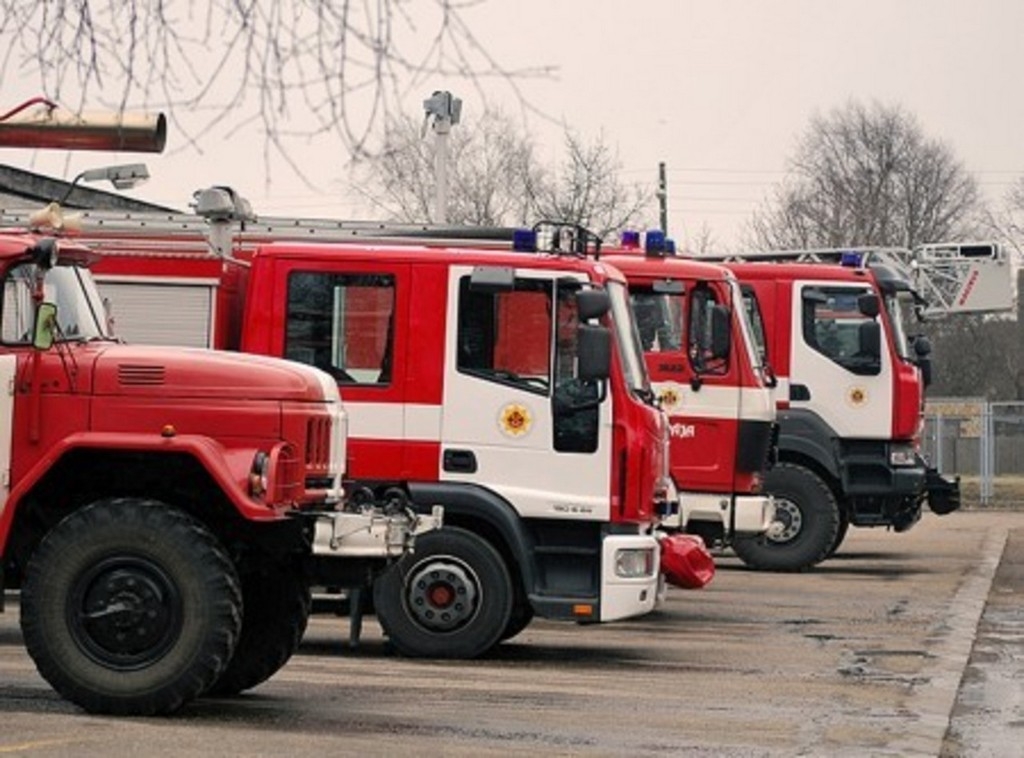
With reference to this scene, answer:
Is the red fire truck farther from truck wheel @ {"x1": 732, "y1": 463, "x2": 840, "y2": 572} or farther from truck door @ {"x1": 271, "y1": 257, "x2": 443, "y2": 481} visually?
truck door @ {"x1": 271, "y1": 257, "x2": 443, "y2": 481}

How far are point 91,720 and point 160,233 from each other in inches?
301

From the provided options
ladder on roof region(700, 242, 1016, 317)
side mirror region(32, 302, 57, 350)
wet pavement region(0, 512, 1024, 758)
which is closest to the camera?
wet pavement region(0, 512, 1024, 758)

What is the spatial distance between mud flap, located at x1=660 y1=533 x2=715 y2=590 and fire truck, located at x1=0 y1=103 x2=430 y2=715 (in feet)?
11.4

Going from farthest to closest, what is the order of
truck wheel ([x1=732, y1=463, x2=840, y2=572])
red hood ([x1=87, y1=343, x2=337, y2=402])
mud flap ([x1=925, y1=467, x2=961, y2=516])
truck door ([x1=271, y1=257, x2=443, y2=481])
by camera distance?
mud flap ([x1=925, y1=467, x2=961, y2=516])
truck wheel ([x1=732, y1=463, x2=840, y2=572])
truck door ([x1=271, y1=257, x2=443, y2=481])
red hood ([x1=87, y1=343, x2=337, y2=402])

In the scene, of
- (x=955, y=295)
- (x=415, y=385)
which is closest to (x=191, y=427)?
(x=415, y=385)

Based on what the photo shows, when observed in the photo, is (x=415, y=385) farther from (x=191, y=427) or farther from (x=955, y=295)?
(x=955, y=295)

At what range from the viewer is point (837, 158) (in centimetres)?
6397

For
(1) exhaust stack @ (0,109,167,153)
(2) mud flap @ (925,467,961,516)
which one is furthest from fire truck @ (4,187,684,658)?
(2) mud flap @ (925,467,961,516)

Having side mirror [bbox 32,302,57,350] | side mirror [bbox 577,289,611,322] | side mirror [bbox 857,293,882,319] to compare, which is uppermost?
side mirror [bbox 857,293,882,319]

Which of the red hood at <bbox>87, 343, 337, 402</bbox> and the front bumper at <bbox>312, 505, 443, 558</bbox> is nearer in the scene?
the red hood at <bbox>87, 343, 337, 402</bbox>

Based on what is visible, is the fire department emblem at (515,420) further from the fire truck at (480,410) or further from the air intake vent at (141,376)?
the air intake vent at (141,376)

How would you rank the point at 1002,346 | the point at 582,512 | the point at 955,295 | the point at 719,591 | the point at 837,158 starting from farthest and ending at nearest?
the point at 1002,346 → the point at 837,158 → the point at 955,295 → the point at 719,591 → the point at 582,512

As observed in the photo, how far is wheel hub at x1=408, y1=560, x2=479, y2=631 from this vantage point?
52.0 feet

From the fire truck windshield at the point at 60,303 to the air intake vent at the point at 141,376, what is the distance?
1.64 feet
